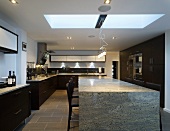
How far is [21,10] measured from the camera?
2.78m

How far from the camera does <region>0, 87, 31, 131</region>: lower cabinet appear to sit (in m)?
2.37

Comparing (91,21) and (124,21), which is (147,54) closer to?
(124,21)

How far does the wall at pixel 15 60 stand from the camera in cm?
348

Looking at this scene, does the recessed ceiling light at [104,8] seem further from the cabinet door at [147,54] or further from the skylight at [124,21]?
the cabinet door at [147,54]

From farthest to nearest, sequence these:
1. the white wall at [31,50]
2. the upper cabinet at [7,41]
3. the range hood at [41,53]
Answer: the range hood at [41,53]
the white wall at [31,50]
the upper cabinet at [7,41]

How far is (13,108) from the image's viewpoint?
274 centimetres

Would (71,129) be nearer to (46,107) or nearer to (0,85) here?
(0,85)

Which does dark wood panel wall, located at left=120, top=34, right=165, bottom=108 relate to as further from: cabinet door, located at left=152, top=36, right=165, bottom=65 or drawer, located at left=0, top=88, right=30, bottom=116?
drawer, located at left=0, top=88, right=30, bottom=116

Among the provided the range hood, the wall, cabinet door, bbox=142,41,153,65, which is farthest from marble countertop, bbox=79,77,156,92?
the range hood

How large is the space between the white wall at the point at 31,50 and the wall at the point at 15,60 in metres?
1.18

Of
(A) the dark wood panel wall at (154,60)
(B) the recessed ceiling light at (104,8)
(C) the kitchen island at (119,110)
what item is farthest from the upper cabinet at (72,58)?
Result: (C) the kitchen island at (119,110)

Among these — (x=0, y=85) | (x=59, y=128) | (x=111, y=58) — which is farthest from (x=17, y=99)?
(x=111, y=58)

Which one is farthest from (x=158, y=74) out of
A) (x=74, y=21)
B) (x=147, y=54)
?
(x=74, y=21)

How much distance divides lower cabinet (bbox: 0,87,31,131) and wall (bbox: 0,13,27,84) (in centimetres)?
71
